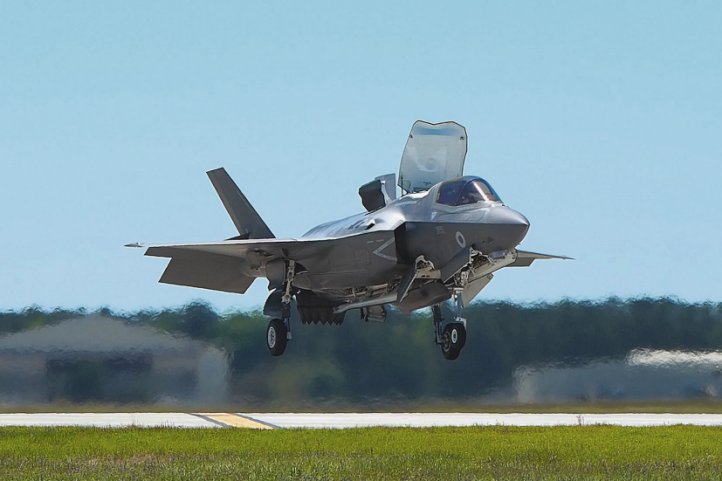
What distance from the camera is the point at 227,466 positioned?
86.7ft

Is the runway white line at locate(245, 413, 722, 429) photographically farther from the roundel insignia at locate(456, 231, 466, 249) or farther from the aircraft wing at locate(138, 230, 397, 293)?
the roundel insignia at locate(456, 231, 466, 249)

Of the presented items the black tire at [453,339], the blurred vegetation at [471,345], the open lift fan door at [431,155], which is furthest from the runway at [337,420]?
the black tire at [453,339]

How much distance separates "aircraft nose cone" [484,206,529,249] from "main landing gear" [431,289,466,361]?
2.17 metres

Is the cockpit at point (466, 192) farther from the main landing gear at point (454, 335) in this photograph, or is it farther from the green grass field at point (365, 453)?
the green grass field at point (365, 453)

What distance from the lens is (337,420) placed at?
145 ft

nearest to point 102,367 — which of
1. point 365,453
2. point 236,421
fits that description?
point 236,421

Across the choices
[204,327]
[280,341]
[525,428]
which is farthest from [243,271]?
[525,428]

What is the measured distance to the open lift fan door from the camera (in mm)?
27359

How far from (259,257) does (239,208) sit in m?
2.77

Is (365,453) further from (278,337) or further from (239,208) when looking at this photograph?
(239,208)

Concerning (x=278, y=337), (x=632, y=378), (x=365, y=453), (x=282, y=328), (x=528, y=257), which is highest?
(x=528, y=257)

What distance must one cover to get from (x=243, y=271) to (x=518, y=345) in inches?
450

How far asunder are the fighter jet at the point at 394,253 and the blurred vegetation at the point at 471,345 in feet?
26.2

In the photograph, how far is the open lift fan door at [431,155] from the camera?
27.4 meters
